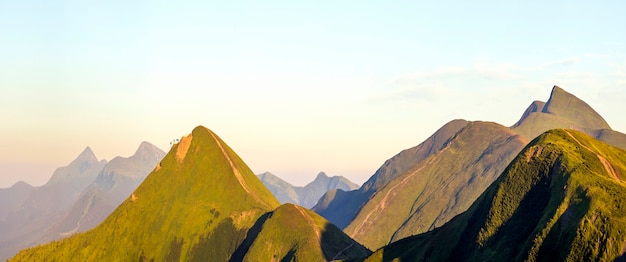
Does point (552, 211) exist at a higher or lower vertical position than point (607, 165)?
lower

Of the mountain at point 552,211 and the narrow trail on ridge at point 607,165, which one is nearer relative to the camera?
the mountain at point 552,211

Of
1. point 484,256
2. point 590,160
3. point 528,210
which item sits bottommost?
point 484,256

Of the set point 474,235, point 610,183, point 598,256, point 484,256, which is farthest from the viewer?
point 474,235

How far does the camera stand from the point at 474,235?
186 metres

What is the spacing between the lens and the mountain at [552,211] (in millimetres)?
138000

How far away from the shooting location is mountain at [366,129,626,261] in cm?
13800

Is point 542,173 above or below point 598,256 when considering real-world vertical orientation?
above

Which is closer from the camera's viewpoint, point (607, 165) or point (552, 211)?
point (552, 211)

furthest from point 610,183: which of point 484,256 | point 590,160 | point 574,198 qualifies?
point 484,256

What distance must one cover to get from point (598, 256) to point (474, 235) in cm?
5550

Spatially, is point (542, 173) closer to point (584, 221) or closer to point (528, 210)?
point (528, 210)

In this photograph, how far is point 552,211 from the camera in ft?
524

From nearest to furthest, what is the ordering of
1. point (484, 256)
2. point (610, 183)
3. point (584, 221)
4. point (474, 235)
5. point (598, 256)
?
point (598, 256) < point (584, 221) < point (610, 183) < point (484, 256) < point (474, 235)

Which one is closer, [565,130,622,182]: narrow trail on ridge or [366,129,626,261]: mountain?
[366,129,626,261]: mountain
